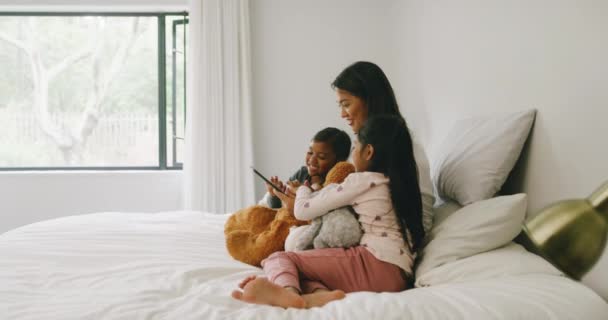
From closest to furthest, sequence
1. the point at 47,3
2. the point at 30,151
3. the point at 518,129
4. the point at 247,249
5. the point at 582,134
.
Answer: the point at 582,134, the point at 518,129, the point at 247,249, the point at 47,3, the point at 30,151

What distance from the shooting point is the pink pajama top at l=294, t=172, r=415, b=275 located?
1542mm

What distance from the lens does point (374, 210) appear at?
1.59 meters

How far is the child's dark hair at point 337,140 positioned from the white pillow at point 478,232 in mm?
702

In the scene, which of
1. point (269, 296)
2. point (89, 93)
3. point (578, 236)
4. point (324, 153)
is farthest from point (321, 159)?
point (89, 93)

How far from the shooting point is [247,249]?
1805 millimetres

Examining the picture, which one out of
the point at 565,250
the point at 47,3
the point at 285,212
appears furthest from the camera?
the point at 47,3

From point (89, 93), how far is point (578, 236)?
4534 mm

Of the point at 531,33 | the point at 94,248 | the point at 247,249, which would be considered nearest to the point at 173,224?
the point at 94,248

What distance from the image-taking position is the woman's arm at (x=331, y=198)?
5.28 ft

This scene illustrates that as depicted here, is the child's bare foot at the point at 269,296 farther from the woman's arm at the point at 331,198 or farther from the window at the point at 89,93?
the window at the point at 89,93

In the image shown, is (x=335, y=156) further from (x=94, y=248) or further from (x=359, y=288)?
(x=94, y=248)

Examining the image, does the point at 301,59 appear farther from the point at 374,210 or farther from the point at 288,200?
the point at 374,210

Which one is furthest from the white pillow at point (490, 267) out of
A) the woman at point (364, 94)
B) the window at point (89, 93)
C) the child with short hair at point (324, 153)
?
the window at point (89, 93)

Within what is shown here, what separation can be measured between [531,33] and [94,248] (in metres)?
1.62
